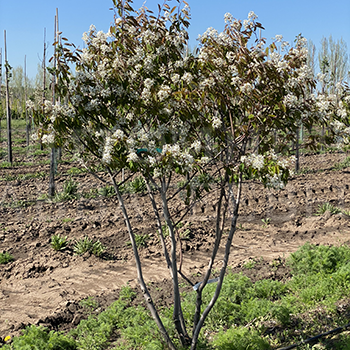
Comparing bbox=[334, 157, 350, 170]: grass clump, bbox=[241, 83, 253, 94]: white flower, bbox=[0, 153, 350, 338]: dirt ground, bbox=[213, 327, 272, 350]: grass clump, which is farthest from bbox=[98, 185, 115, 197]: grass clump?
bbox=[334, 157, 350, 170]: grass clump

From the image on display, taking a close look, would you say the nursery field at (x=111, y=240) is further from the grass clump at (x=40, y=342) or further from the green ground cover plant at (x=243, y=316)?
the grass clump at (x=40, y=342)

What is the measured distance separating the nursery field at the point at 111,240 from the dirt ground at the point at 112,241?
0.02 metres

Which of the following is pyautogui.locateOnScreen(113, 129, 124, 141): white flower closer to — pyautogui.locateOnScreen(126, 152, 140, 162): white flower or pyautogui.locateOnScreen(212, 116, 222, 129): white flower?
pyautogui.locateOnScreen(126, 152, 140, 162): white flower

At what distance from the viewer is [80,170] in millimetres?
15141

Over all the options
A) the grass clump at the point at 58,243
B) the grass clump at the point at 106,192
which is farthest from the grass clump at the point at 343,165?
the grass clump at the point at 58,243

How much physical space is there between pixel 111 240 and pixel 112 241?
0.19 ft

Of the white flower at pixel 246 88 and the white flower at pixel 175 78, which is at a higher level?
the white flower at pixel 175 78

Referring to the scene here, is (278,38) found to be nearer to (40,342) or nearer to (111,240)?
(40,342)

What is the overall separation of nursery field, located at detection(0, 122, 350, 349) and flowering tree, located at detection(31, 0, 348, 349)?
2.44 meters

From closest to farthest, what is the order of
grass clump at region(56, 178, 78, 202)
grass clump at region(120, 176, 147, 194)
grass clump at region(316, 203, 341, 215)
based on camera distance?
1. grass clump at region(316, 203, 341, 215)
2. grass clump at region(56, 178, 78, 202)
3. grass clump at region(120, 176, 147, 194)

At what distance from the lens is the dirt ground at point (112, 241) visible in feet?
20.2

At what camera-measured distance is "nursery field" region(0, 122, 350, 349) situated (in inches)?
239

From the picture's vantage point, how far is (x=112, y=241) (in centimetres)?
841

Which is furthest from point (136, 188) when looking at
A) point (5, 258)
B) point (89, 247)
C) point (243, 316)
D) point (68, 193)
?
point (243, 316)
